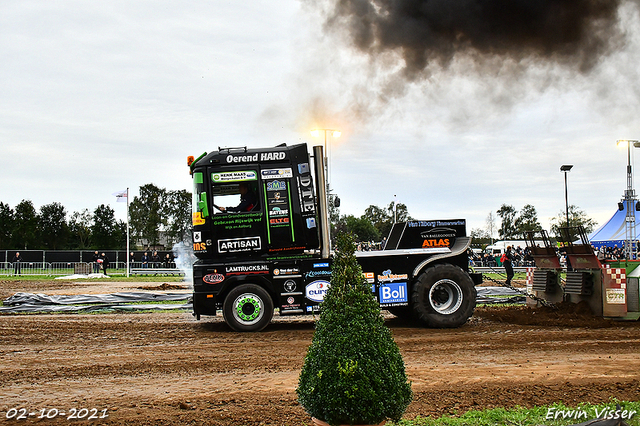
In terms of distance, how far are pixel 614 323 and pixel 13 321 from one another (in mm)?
12860

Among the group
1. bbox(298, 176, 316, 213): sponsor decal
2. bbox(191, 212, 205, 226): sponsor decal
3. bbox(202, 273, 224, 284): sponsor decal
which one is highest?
bbox(298, 176, 316, 213): sponsor decal

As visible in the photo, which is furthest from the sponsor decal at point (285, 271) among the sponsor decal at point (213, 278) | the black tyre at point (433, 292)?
the black tyre at point (433, 292)

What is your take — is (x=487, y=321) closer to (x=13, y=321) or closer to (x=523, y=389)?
(x=523, y=389)

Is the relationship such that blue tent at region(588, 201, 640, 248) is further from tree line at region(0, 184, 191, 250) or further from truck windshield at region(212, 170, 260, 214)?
tree line at region(0, 184, 191, 250)

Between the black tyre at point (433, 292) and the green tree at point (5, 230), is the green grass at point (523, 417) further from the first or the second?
the green tree at point (5, 230)

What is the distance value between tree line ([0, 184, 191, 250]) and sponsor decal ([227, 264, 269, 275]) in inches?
2599

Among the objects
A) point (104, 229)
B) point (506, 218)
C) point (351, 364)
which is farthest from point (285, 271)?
point (506, 218)

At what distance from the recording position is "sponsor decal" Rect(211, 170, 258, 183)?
34.6ft

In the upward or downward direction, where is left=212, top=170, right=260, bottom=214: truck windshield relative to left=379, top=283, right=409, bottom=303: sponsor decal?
upward

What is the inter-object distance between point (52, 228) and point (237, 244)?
78.3 m

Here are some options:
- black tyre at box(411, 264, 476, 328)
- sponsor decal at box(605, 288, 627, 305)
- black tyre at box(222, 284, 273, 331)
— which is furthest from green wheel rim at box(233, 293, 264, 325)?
sponsor decal at box(605, 288, 627, 305)

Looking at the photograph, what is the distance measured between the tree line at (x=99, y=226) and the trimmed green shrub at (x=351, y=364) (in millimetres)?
72687

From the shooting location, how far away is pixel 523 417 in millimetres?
5242

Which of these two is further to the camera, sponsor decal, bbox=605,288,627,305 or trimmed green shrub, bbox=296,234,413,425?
sponsor decal, bbox=605,288,627,305
